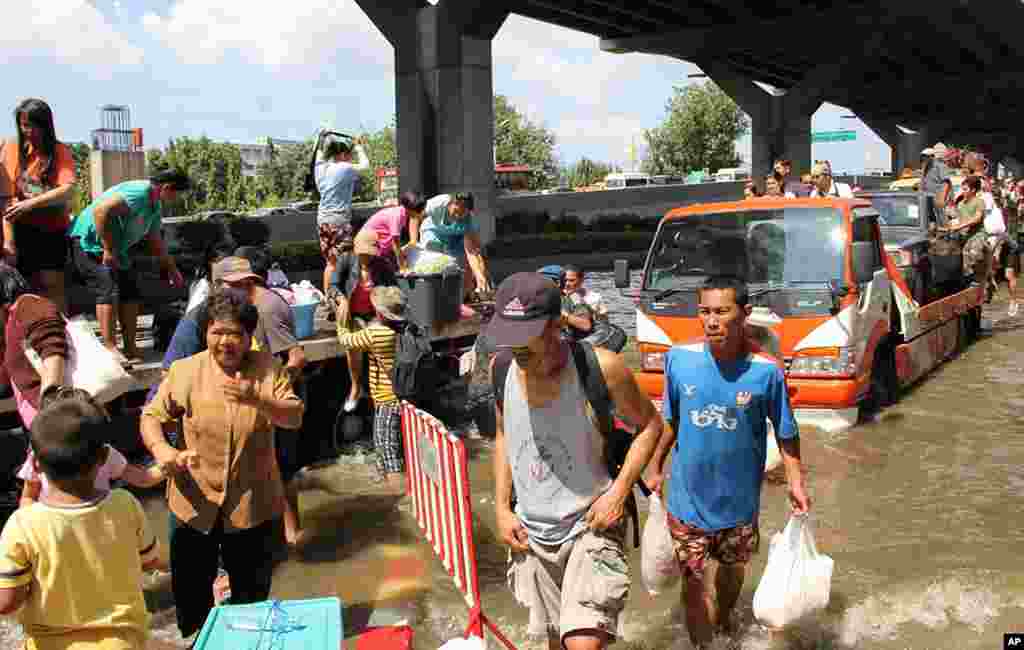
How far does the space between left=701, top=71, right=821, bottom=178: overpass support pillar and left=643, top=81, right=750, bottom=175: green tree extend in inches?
1778

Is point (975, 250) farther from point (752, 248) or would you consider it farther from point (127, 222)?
point (127, 222)

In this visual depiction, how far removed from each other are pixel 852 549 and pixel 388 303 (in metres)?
3.66

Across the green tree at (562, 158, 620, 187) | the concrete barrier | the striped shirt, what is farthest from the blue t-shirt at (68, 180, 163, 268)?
the green tree at (562, 158, 620, 187)

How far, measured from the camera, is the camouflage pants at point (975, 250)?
15.6m

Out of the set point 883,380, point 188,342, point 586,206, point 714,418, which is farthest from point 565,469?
point 586,206

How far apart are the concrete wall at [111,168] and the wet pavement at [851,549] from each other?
17.4 meters

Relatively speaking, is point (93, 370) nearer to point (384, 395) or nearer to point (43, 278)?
point (43, 278)

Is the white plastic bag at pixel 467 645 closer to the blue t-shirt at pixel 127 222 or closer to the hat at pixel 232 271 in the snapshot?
the hat at pixel 232 271

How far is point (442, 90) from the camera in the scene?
24109mm

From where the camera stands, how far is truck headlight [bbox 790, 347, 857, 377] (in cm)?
894

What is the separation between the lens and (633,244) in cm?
3147

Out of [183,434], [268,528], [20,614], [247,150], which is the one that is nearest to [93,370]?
[183,434]

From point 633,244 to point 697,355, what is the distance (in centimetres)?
2705

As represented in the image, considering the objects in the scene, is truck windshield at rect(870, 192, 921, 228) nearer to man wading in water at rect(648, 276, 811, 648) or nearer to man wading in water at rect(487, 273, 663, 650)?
man wading in water at rect(648, 276, 811, 648)
